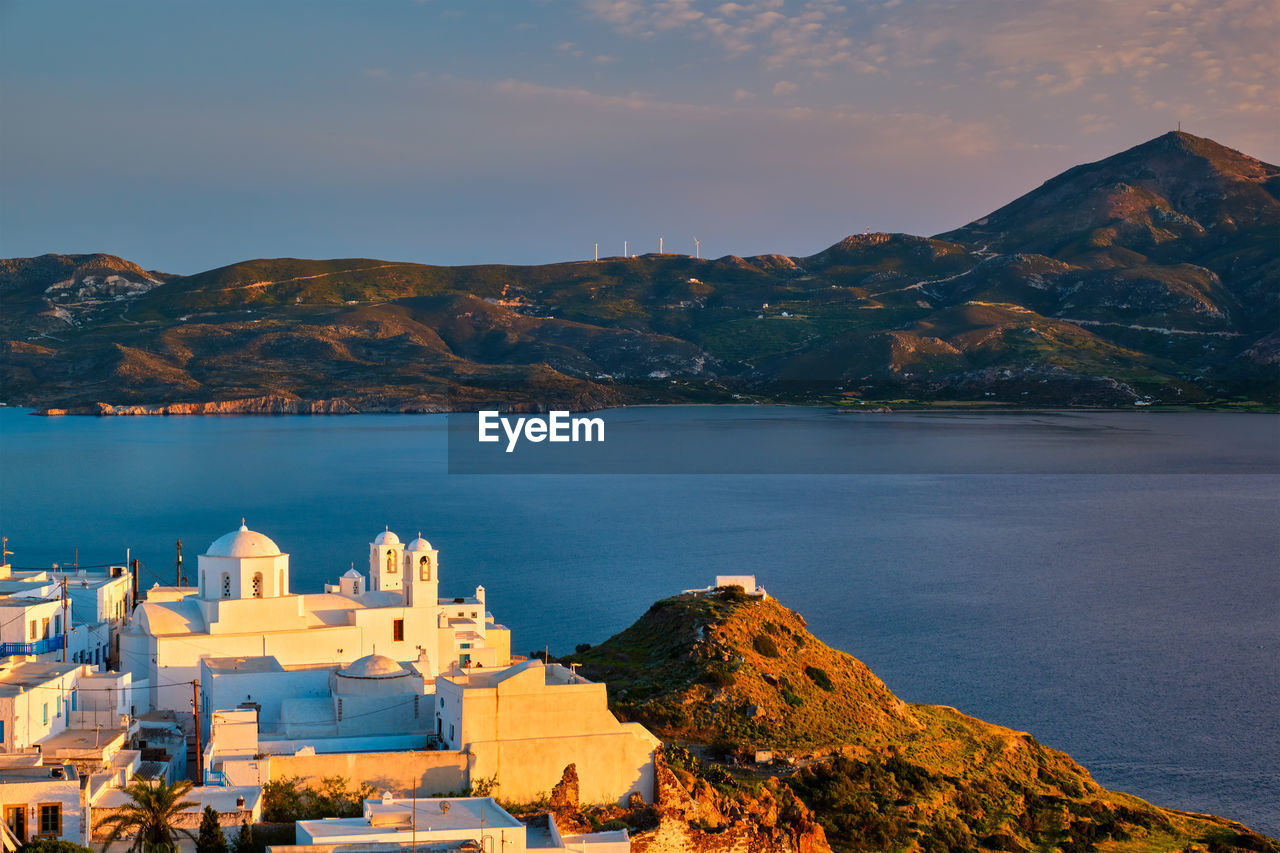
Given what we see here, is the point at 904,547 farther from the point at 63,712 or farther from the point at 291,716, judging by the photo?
the point at 63,712

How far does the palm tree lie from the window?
56 centimetres

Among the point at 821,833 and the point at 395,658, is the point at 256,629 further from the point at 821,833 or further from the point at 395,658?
the point at 821,833

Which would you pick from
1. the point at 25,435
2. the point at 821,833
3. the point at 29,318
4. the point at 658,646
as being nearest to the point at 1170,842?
the point at 821,833

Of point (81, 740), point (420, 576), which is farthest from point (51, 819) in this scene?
point (420, 576)

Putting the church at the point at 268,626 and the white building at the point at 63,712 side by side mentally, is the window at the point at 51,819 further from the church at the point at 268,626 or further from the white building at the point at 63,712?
the church at the point at 268,626

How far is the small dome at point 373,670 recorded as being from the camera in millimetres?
20906

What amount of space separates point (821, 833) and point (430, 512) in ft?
174

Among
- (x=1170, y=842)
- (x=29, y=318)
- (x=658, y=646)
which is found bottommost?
(x=1170, y=842)

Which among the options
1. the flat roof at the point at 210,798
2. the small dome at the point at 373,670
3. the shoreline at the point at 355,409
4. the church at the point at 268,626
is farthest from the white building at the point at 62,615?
the shoreline at the point at 355,409

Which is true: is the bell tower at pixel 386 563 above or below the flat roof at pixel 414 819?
above

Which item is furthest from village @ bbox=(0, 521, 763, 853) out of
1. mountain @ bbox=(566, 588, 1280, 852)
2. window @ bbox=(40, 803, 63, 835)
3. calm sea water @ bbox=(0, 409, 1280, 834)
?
calm sea water @ bbox=(0, 409, 1280, 834)

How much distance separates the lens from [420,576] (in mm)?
27047

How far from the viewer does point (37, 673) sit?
21.5 metres

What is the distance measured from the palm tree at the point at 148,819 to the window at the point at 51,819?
56 centimetres
